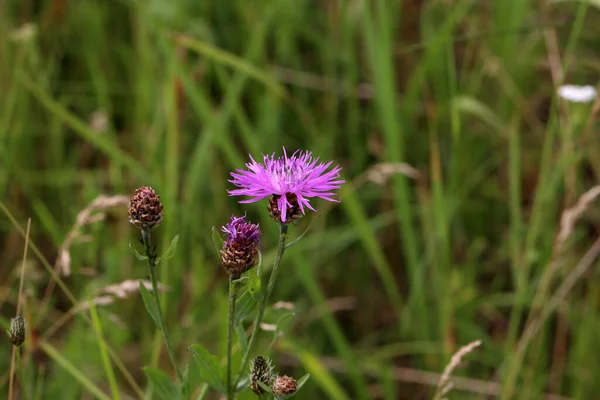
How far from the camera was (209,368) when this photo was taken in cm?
96

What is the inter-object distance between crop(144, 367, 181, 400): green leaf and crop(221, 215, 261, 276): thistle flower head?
22 centimetres

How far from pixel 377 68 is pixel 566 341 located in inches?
38.5

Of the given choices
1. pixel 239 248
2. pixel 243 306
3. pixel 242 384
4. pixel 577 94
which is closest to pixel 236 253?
pixel 239 248

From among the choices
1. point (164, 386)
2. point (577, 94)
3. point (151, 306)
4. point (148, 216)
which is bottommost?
point (164, 386)

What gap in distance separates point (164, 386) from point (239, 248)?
270 mm

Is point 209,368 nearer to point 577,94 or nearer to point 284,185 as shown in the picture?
point 284,185

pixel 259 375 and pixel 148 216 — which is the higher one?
pixel 148 216

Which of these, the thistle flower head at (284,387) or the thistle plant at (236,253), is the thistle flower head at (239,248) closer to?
the thistle plant at (236,253)

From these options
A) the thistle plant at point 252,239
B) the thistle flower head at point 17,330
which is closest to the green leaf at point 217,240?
the thistle plant at point 252,239

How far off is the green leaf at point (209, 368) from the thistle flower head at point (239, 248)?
131 millimetres

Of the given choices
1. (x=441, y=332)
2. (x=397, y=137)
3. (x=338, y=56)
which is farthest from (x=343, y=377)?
(x=338, y=56)

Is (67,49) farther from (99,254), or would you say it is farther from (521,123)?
(521,123)

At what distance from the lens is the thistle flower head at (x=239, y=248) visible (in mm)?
873

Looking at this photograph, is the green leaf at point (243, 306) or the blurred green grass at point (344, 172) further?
the blurred green grass at point (344, 172)
